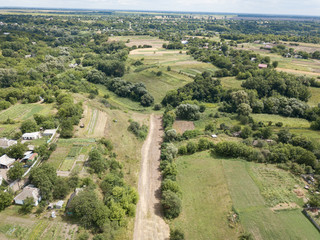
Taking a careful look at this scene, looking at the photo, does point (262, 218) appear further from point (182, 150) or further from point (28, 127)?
point (28, 127)

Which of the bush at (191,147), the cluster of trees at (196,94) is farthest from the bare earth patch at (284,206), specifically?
the cluster of trees at (196,94)

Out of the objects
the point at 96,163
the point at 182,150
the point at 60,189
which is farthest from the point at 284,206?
the point at 60,189

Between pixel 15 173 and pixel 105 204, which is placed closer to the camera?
pixel 105 204

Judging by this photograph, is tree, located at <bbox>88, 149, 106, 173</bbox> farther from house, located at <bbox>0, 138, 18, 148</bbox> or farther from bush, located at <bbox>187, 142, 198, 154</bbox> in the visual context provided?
bush, located at <bbox>187, 142, 198, 154</bbox>

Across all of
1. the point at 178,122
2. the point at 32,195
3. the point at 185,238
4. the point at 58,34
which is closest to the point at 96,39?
the point at 58,34

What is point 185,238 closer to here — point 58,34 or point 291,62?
point 291,62

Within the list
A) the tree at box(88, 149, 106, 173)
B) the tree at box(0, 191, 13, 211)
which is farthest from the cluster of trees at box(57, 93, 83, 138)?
the tree at box(0, 191, 13, 211)
